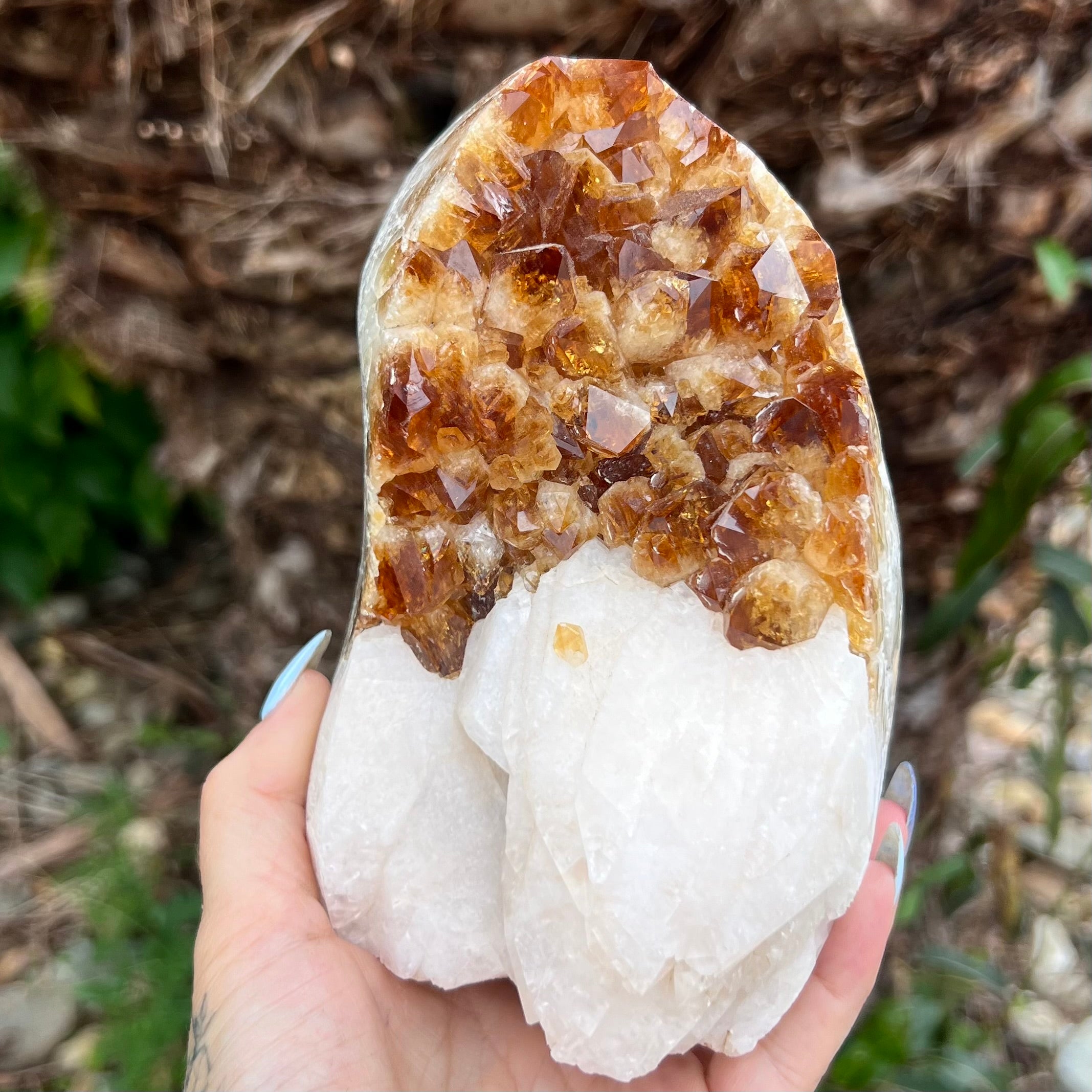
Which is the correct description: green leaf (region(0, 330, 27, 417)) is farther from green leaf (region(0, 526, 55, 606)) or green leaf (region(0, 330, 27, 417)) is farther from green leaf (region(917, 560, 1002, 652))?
green leaf (region(917, 560, 1002, 652))

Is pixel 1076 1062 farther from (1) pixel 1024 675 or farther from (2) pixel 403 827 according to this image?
(2) pixel 403 827

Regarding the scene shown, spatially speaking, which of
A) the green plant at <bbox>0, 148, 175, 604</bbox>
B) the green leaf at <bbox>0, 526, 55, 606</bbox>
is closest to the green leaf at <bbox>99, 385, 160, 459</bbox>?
the green plant at <bbox>0, 148, 175, 604</bbox>

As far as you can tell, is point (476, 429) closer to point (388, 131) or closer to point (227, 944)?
point (227, 944)

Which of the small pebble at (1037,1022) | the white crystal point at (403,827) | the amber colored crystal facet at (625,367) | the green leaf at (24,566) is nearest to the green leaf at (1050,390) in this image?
the amber colored crystal facet at (625,367)

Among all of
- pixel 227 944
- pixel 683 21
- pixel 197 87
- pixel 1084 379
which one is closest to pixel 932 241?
pixel 1084 379

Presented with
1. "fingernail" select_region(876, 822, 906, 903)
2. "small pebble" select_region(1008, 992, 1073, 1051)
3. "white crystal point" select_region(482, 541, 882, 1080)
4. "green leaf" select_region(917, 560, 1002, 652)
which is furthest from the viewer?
"small pebble" select_region(1008, 992, 1073, 1051)
